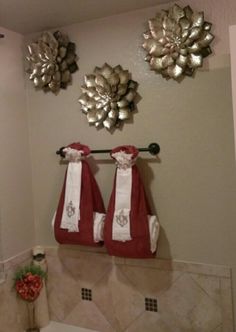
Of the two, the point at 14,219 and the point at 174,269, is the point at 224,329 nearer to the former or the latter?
the point at 174,269

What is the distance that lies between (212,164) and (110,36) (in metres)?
0.83

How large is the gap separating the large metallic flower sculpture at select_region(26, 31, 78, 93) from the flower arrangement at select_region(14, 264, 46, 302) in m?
1.01

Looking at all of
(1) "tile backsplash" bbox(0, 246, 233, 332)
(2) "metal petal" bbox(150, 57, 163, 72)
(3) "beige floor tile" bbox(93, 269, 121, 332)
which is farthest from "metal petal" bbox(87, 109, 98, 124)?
(3) "beige floor tile" bbox(93, 269, 121, 332)

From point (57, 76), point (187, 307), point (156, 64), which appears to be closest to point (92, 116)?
point (57, 76)

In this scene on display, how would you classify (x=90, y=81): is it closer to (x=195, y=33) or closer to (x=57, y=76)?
(x=57, y=76)

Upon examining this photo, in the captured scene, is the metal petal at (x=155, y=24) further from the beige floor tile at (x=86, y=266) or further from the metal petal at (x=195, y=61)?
the beige floor tile at (x=86, y=266)

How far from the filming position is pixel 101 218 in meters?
1.68

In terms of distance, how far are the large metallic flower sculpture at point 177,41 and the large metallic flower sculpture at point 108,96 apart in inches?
6.6

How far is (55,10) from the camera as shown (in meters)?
1.60

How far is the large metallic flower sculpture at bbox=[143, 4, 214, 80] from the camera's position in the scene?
4.91 feet

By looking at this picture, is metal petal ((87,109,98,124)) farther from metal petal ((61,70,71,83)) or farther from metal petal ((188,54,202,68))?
metal petal ((188,54,202,68))

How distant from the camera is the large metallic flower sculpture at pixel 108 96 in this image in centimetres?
167

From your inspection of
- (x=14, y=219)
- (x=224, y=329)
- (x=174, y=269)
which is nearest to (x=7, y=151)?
(x=14, y=219)

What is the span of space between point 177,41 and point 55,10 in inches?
23.6
